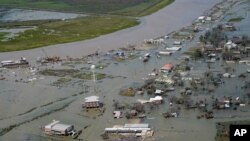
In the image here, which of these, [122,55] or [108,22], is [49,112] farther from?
[108,22]

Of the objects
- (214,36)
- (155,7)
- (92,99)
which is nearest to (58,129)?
(92,99)

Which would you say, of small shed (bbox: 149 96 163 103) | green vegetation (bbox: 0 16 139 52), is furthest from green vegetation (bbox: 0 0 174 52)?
small shed (bbox: 149 96 163 103)

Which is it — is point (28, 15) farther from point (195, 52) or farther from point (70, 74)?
point (195, 52)

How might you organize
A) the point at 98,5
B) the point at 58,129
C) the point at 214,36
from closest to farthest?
the point at 58,129 → the point at 214,36 → the point at 98,5

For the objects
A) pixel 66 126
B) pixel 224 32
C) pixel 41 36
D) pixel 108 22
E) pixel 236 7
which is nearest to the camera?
pixel 66 126

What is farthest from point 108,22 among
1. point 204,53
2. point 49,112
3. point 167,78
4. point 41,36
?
point 49,112

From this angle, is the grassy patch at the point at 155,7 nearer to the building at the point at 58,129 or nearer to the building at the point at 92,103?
the building at the point at 92,103
